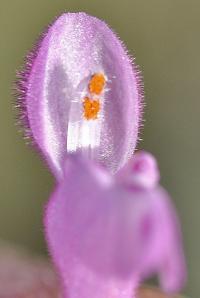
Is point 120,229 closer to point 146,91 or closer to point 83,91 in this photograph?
point 83,91

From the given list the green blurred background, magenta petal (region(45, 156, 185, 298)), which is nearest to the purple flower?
magenta petal (region(45, 156, 185, 298))

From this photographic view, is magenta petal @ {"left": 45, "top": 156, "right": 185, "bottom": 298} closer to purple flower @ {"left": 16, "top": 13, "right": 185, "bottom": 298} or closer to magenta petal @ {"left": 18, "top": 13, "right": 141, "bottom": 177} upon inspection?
purple flower @ {"left": 16, "top": 13, "right": 185, "bottom": 298}

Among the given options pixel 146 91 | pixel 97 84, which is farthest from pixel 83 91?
pixel 146 91

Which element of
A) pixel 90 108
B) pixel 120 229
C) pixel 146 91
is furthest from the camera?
pixel 146 91

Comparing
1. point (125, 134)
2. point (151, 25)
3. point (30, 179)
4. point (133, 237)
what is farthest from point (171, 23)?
point (133, 237)

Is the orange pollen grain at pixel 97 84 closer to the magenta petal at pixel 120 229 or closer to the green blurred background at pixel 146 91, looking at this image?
the magenta petal at pixel 120 229

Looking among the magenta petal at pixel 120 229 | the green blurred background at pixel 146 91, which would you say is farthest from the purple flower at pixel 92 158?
the green blurred background at pixel 146 91
